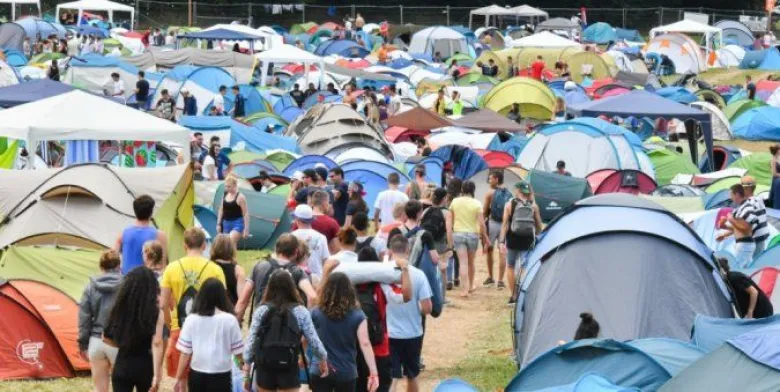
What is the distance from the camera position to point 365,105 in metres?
27.1

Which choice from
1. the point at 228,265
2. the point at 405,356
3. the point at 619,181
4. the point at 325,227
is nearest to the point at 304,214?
the point at 325,227

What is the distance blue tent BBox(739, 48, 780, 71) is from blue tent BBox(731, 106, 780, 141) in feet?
47.4

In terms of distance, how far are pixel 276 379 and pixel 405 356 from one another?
189 cm

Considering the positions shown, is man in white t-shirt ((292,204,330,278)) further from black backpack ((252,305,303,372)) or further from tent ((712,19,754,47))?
tent ((712,19,754,47))

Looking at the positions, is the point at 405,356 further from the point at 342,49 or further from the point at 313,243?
the point at 342,49

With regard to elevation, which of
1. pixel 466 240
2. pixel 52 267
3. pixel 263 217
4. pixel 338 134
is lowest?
pixel 263 217

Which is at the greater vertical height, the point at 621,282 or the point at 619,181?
the point at 621,282

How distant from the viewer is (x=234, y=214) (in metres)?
14.4

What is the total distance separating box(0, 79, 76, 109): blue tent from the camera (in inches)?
875

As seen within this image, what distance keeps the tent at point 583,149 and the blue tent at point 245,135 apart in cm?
403

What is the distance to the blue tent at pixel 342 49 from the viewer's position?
47531 millimetres

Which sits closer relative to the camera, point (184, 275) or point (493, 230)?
point (184, 275)

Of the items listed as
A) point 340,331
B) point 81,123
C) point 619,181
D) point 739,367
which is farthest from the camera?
point 619,181

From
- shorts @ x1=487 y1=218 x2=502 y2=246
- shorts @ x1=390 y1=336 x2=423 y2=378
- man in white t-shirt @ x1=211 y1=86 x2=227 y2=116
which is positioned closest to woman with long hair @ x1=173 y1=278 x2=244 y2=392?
shorts @ x1=390 y1=336 x2=423 y2=378
